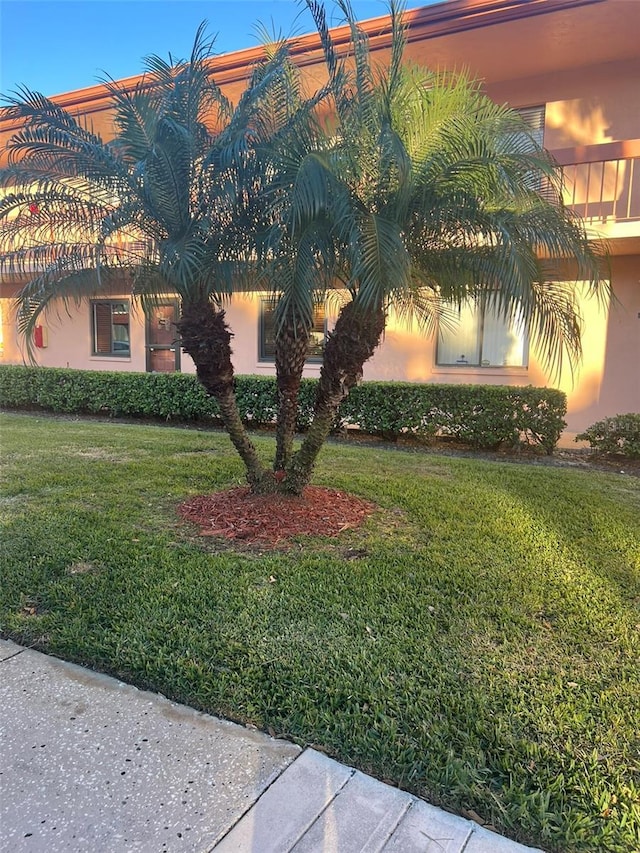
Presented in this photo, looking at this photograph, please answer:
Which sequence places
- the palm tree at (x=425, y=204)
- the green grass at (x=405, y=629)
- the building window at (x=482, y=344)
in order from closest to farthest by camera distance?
the green grass at (x=405, y=629) → the palm tree at (x=425, y=204) → the building window at (x=482, y=344)

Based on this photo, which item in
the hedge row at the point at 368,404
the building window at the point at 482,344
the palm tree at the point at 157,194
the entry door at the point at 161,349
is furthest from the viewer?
the entry door at the point at 161,349

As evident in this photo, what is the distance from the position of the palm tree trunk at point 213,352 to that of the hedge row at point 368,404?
4302 millimetres

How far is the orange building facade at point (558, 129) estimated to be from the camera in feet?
27.5

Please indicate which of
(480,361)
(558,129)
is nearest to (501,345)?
(480,361)

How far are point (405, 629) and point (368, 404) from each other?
6450 mm

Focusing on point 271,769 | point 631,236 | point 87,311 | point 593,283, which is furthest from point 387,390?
point 87,311

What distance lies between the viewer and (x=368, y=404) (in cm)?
964

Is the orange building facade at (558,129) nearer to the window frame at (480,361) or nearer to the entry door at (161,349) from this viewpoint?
the window frame at (480,361)

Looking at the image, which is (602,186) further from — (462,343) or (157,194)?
(157,194)

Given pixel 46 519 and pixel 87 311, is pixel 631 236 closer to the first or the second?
pixel 46 519

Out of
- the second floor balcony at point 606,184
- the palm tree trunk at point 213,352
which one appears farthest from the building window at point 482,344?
the palm tree trunk at point 213,352

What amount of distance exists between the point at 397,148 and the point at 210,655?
11.0ft

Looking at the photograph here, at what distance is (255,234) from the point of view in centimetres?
461

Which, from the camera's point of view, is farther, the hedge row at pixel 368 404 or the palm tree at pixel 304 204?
the hedge row at pixel 368 404
